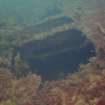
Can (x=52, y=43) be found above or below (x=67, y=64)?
above

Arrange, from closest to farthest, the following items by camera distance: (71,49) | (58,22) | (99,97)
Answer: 1. (99,97)
2. (71,49)
3. (58,22)

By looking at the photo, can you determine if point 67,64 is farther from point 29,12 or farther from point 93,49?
point 29,12

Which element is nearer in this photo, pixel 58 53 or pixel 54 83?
pixel 54 83

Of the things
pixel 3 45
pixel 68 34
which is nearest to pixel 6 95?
pixel 68 34

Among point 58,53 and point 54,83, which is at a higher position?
point 58,53

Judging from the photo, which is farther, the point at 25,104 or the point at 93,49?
the point at 93,49

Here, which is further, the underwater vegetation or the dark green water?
the dark green water

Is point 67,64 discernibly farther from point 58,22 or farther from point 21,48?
point 58,22

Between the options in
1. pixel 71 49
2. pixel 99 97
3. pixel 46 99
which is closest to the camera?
pixel 99 97

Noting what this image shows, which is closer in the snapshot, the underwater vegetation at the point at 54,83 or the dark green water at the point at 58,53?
the underwater vegetation at the point at 54,83

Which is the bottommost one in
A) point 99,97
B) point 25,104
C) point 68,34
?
point 25,104
